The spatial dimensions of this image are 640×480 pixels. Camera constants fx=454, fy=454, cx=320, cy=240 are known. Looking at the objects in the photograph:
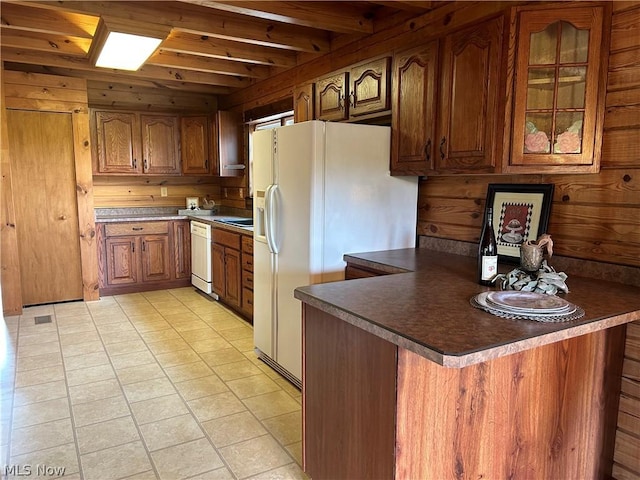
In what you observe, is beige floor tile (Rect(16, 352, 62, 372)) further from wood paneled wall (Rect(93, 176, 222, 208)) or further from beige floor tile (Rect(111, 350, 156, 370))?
wood paneled wall (Rect(93, 176, 222, 208))

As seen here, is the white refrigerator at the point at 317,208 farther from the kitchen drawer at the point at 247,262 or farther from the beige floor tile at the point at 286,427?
the kitchen drawer at the point at 247,262

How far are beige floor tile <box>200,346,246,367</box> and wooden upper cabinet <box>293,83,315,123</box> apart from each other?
75.2 inches

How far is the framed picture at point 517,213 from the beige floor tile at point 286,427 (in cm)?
143

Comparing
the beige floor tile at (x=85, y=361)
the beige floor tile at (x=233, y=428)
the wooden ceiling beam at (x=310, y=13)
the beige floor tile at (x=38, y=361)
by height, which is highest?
the wooden ceiling beam at (x=310, y=13)

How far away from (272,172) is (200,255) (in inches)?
96.4

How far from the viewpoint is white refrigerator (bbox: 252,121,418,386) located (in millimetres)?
2629

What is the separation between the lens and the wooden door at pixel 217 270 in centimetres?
461

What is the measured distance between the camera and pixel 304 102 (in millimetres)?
3609

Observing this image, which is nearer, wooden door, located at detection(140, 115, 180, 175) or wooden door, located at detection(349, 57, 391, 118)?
wooden door, located at detection(349, 57, 391, 118)

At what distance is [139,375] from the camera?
308cm

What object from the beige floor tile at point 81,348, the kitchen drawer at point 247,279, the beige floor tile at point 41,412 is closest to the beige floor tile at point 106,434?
the beige floor tile at point 41,412

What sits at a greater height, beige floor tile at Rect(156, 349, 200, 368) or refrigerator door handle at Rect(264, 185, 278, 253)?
refrigerator door handle at Rect(264, 185, 278, 253)

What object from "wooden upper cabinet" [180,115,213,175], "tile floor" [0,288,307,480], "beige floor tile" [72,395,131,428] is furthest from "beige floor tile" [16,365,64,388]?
"wooden upper cabinet" [180,115,213,175]

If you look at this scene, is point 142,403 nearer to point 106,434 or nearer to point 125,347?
point 106,434
